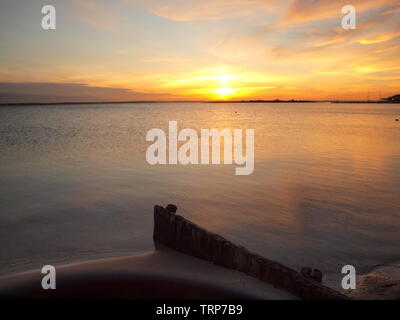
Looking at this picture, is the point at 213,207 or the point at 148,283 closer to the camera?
the point at 148,283

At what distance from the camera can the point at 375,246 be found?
470 inches

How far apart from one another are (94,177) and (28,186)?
452 centimetres

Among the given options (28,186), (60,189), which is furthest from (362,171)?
(28,186)

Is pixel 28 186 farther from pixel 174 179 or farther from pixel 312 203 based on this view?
pixel 312 203

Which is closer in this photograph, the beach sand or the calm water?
the beach sand

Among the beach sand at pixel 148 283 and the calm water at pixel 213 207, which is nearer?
the beach sand at pixel 148 283
